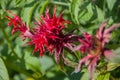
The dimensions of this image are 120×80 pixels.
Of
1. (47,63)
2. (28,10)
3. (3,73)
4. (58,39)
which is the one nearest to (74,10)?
(58,39)

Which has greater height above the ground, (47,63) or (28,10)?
(28,10)

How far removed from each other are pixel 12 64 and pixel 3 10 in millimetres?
444

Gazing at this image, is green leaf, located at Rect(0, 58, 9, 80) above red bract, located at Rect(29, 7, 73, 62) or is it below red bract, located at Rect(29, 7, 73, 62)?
below

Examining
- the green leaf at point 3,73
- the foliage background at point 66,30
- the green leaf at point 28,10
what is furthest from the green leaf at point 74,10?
the green leaf at point 3,73

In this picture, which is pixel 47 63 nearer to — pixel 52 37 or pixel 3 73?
pixel 3 73

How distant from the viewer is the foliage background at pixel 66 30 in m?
1.61

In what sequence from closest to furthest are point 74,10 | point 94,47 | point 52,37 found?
point 94,47, point 52,37, point 74,10

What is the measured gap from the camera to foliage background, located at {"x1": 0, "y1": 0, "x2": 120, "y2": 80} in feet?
5.30

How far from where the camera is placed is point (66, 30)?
2.15m

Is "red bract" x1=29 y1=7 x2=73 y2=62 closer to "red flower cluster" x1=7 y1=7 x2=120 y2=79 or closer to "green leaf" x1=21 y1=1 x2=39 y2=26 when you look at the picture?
"red flower cluster" x1=7 y1=7 x2=120 y2=79

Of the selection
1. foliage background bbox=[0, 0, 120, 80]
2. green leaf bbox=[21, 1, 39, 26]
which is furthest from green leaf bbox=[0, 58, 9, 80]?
green leaf bbox=[21, 1, 39, 26]

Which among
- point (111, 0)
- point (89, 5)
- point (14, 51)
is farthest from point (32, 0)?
point (14, 51)

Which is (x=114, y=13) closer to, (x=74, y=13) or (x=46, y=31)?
(x=74, y=13)

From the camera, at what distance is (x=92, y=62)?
1273 mm
